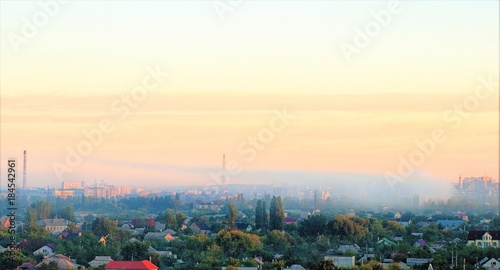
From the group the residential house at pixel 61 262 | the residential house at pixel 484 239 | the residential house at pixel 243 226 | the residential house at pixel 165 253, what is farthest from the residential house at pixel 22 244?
the residential house at pixel 484 239

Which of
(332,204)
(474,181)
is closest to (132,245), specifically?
(332,204)

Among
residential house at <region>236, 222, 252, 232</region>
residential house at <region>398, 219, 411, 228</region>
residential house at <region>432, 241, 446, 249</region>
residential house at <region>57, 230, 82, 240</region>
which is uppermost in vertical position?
residential house at <region>236, 222, 252, 232</region>

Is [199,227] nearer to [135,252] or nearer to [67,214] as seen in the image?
[67,214]

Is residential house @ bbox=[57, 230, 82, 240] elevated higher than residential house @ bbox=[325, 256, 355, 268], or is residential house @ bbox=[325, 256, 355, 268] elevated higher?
residential house @ bbox=[57, 230, 82, 240]

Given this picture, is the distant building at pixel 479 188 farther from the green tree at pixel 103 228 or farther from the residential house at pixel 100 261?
the residential house at pixel 100 261

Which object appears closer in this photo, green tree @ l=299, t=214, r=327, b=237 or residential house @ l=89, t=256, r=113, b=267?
residential house @ l=89, t=256, r=113, b=267

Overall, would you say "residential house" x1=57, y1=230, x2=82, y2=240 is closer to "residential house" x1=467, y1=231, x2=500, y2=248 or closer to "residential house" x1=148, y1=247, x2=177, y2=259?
"residential house" x1=148, y1=247, x2=177, y2=259

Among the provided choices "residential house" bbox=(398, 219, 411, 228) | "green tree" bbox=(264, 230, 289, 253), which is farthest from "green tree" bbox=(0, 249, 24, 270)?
"residential house" bbox=(398, 219, 411, 228)
